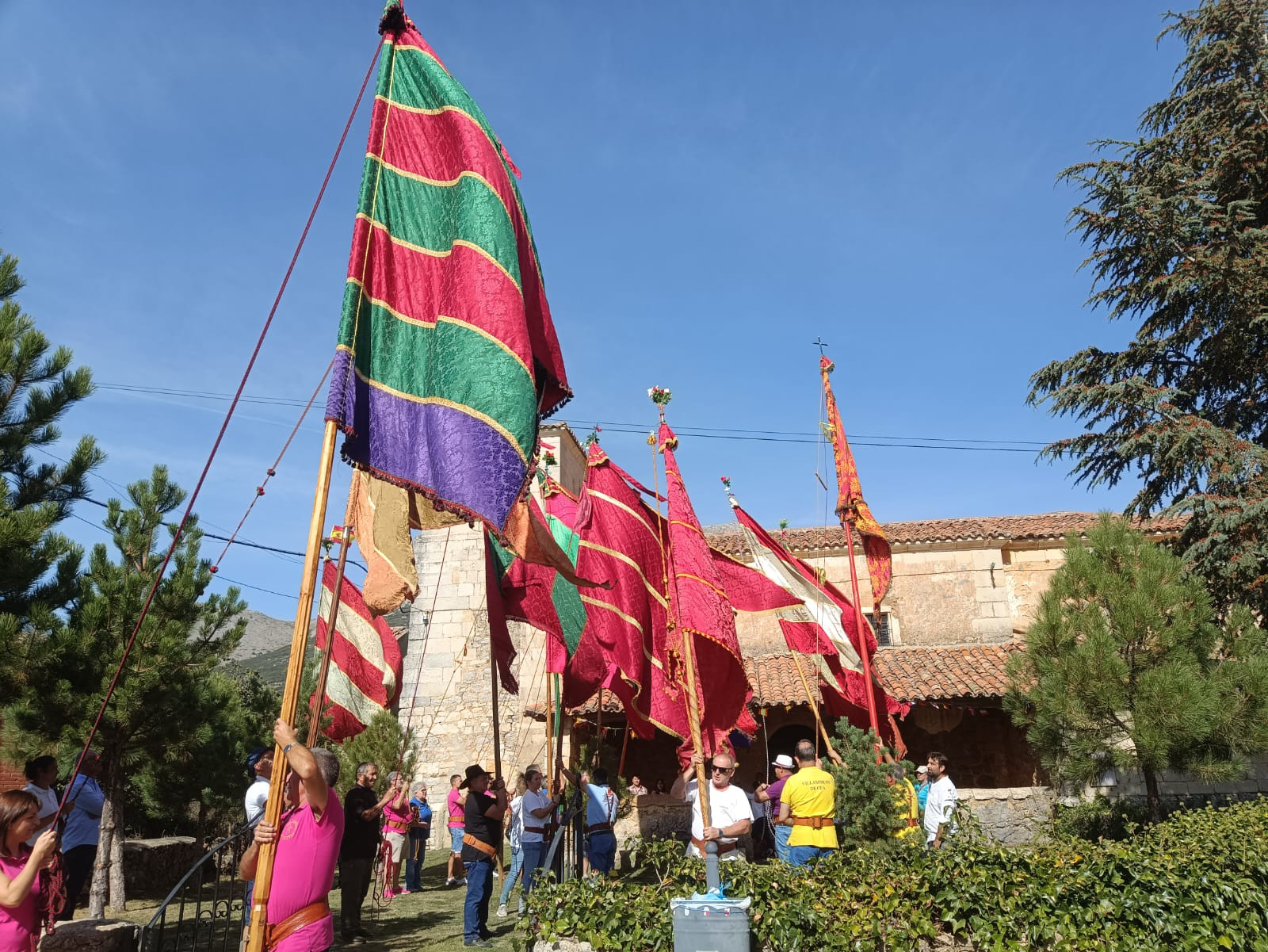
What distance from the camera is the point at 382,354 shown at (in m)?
4.57

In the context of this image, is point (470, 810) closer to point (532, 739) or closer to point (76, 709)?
point (76, 709)

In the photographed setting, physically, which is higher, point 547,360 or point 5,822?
point 547,360

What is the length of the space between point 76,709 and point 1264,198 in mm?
18769

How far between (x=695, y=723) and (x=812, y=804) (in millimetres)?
1305

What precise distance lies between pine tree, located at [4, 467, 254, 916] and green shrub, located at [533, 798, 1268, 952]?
6.50 metres

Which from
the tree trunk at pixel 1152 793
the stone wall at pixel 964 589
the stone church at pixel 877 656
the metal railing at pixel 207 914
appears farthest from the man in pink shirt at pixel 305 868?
the stone wall at pixel 964 589

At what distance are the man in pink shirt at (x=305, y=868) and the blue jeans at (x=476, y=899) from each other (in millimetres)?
3908

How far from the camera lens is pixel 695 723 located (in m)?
7.02

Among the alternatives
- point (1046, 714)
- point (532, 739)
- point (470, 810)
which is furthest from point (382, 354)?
point (532, 739)

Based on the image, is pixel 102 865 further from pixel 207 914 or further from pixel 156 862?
pixel 156 862

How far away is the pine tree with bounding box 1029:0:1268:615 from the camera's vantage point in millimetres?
13023

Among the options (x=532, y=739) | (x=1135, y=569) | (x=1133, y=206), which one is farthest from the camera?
(x=532, y=739)

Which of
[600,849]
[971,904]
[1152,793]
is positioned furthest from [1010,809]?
[971,904]

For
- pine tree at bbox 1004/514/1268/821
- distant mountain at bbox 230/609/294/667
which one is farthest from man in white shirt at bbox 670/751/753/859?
distant mountain at bbox 230/609/294/667
